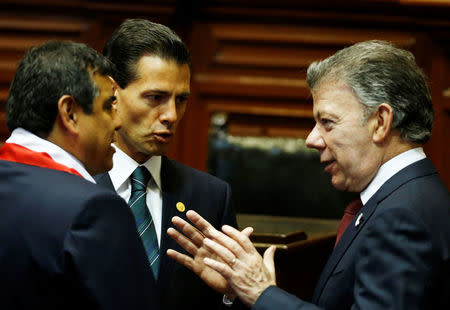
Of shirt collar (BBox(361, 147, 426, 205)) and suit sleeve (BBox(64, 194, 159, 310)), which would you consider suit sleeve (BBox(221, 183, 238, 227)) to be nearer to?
shirt collar (BBox(361, 147, 426, 205))

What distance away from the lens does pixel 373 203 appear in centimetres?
174

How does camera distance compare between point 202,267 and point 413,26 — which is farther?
point 413,26

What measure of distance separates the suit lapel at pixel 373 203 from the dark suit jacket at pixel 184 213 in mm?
444

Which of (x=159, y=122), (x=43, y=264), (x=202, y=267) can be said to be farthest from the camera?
(x=159, y=122)

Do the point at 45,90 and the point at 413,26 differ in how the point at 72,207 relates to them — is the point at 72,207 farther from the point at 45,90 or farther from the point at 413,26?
the point at 413,26

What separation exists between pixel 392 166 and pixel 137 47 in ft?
3.02

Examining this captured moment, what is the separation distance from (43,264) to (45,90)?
1.34ft

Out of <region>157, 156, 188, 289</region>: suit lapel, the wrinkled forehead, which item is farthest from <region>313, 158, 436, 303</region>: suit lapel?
<region>157, 156, 188, 289</region>: suit lapel

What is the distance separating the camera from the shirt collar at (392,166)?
1.76 meters

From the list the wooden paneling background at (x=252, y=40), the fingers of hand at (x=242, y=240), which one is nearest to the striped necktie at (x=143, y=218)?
the fingers of hand at (x=242, y=240)

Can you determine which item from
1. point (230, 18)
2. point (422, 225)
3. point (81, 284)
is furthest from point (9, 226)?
point (230, 18)

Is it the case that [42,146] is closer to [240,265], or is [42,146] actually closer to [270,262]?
[240,265]

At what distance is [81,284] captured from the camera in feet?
4.47

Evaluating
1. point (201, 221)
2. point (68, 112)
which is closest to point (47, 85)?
point (68, 112)
